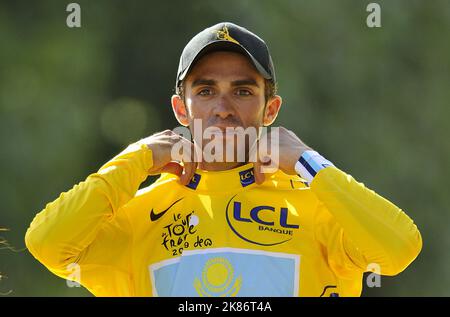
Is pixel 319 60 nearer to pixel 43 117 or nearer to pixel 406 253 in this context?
pixel 43 117

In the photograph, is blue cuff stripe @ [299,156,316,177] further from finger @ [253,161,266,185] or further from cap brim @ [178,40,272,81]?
cap brim @ [178,40,272,81]

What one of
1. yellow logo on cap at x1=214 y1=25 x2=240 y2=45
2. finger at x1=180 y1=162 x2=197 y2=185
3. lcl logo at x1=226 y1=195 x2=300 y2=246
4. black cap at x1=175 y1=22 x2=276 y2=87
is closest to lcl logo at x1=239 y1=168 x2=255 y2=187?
lcl logo at x1=226 y1=195 x2=300 y2=246

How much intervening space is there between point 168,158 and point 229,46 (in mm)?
571

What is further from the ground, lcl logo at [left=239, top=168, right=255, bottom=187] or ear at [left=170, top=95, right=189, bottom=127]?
ear at [left=170, top=95, right=189, bottom=127]

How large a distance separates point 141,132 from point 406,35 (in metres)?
3.28

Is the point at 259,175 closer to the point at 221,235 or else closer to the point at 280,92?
the point at 221,235

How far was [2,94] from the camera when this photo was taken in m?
11.3

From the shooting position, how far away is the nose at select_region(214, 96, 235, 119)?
4328 mm

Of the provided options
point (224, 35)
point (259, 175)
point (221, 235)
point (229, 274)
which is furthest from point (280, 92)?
point (229, 274)

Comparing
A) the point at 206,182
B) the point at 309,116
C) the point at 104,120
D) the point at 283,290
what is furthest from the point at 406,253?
the point at 104,120

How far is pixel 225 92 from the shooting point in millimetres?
4395

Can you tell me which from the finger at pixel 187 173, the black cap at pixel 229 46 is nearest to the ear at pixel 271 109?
the black cap at pixel 229 46

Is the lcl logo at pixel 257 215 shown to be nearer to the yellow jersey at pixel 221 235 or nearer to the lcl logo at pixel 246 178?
the yellow jersey at pixel 221 235

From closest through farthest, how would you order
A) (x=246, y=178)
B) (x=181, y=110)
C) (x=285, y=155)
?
(x=285, y=155), (x=246, y=178), (x=181, y=110)
